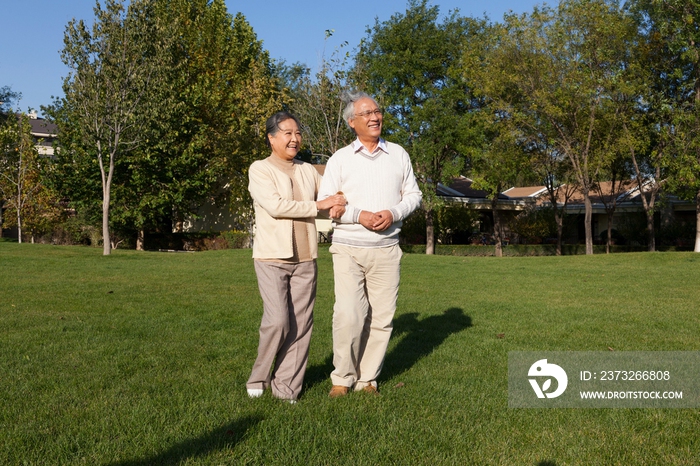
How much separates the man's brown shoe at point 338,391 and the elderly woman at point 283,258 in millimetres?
243

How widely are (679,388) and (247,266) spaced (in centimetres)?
1425

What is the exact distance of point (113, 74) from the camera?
24.7 meters

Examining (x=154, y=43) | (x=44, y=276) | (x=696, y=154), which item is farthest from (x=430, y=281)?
(x=696, y=154)

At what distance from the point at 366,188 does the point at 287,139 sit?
70cm

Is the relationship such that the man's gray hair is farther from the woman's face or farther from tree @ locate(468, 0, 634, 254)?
tree @ locate(468, 0, 634, 254)

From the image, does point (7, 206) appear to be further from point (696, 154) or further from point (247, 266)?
point (696, 154)

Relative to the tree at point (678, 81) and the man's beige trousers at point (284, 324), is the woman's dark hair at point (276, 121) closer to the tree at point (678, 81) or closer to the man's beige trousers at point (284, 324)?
the man's beige trousers at point (284, 324)

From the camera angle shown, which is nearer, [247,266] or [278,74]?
[247,266]

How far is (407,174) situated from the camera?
499cm

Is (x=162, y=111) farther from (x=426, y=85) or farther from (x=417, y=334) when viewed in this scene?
(x=417, y=334)

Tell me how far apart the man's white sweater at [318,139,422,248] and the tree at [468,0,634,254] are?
24467 mm

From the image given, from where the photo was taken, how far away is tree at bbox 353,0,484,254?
3102 cm

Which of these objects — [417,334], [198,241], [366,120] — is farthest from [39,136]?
[366,120]

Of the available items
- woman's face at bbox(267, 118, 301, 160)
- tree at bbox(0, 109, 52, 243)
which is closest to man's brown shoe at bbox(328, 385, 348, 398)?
woman's face at bbox(267, 118, 301, 160)
